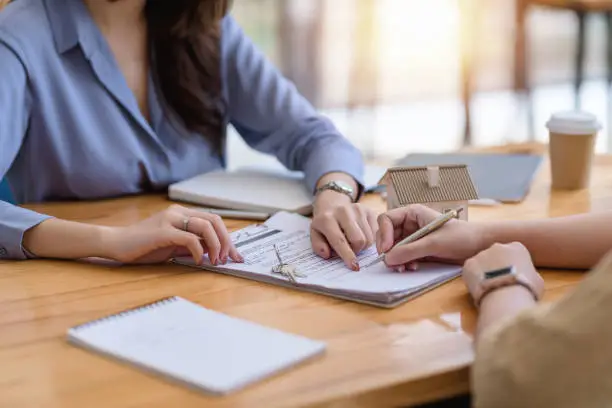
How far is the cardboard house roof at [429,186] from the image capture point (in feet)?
4.35

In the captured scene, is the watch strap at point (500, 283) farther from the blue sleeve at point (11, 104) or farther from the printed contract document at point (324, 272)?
the blue sleeve at point (11, 104)

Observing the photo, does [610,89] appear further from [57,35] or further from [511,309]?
[511,309]

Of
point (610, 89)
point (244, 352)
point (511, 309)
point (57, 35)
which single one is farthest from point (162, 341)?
point (610, 89)

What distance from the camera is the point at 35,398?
878 millimetres

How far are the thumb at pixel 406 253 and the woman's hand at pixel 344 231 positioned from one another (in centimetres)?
5

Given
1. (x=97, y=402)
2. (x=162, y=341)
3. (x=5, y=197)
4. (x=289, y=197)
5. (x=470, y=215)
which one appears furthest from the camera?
(x=5, y=197)

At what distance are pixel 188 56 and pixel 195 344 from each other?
38.9 inches

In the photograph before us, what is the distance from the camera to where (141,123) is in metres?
1.70

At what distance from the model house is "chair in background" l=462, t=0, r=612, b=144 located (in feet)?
9.46

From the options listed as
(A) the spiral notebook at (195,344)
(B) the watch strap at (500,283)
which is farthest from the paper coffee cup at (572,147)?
(A) the spiral notebook at (195,344)

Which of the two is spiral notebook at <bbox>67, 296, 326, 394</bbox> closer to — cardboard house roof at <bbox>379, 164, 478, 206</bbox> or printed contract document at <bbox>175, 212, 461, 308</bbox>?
printed contract document at <bbox>175, 212, 461, 308</bbox>

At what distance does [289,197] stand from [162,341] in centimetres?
65

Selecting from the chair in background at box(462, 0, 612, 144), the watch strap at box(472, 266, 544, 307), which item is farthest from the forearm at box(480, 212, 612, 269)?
the chair in background at box(462, 0, 612, 144)

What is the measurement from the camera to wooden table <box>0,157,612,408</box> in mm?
880
